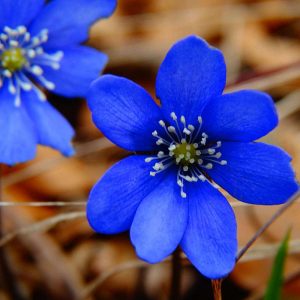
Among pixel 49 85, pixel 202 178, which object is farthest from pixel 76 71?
pixel 202 178

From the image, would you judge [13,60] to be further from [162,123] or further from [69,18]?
[162,123]

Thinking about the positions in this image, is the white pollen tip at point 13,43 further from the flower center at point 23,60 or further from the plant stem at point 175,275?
the plant stem at point 175,275

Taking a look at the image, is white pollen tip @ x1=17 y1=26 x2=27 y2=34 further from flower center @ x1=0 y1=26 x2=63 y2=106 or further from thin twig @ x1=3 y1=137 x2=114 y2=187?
thin twig @ x1=3 y1=137 x2=114 y2=187

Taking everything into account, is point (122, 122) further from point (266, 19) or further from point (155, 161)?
point (266, 19)

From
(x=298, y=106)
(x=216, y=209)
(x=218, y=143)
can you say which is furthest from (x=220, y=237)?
(x=298, y=106)

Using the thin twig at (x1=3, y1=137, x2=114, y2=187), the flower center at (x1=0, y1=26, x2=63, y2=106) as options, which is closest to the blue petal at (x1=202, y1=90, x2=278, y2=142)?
the flower center at (x1=0, y1=26, x2=63, y2=106)

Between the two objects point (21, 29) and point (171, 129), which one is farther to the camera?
point (21, 29)

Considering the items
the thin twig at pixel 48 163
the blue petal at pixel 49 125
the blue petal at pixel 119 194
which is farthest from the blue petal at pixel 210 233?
the thin twig at pixel 48 163
